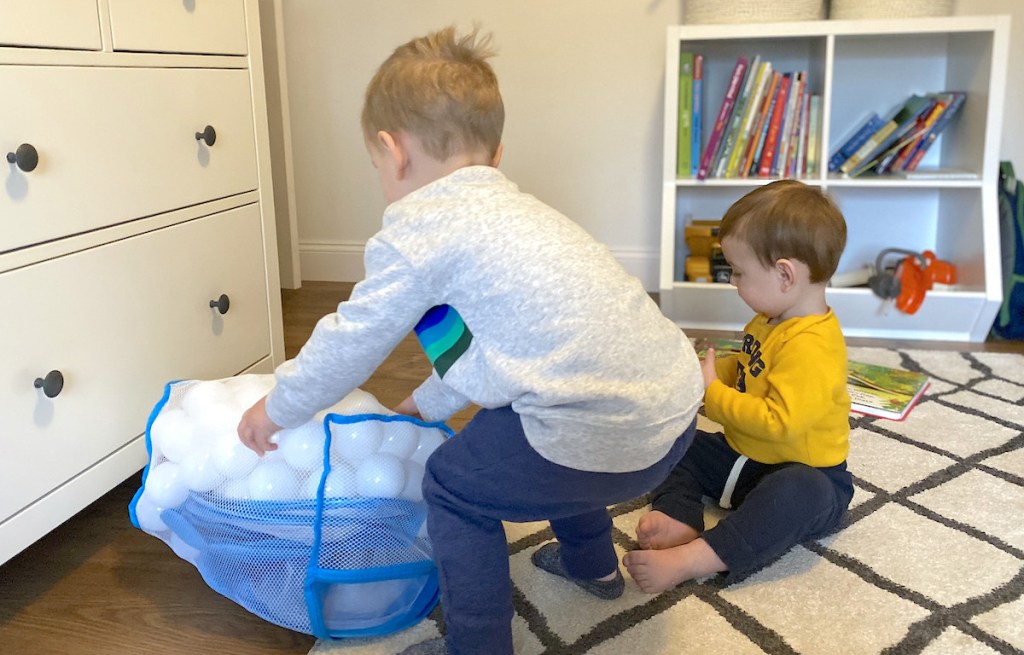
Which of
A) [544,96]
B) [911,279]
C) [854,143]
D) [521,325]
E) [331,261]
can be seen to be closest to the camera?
[521,325]

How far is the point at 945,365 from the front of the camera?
5.57 feet

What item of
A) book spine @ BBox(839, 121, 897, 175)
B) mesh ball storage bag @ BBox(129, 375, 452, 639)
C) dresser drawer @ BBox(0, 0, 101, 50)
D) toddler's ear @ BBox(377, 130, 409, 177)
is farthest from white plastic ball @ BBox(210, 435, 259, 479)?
book spine @ BBox(839, 121, 897, 175)

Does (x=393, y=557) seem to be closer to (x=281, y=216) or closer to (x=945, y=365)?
(x=945, y=365)

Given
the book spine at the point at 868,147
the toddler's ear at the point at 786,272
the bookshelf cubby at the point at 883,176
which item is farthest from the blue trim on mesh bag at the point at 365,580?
the book spine at the point at 868,147

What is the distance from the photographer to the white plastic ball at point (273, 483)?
87 centimetres

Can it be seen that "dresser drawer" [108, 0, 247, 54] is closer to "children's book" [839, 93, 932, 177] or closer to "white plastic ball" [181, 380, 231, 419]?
"white plastic ball" [181, 380, 231, 419]

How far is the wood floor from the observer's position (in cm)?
92

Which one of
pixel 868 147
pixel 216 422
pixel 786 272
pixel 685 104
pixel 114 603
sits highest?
pixel 685 104

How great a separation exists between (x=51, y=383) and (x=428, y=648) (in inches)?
20.4

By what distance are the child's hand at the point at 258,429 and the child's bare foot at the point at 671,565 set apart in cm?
43

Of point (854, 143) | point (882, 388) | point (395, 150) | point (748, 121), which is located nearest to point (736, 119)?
point (748, 121)

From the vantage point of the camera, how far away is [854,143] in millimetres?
2014

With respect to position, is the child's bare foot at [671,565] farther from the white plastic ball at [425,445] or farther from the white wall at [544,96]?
the white wall at [544,96]

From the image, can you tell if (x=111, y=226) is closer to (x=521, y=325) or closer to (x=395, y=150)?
(x=395, y=150)
